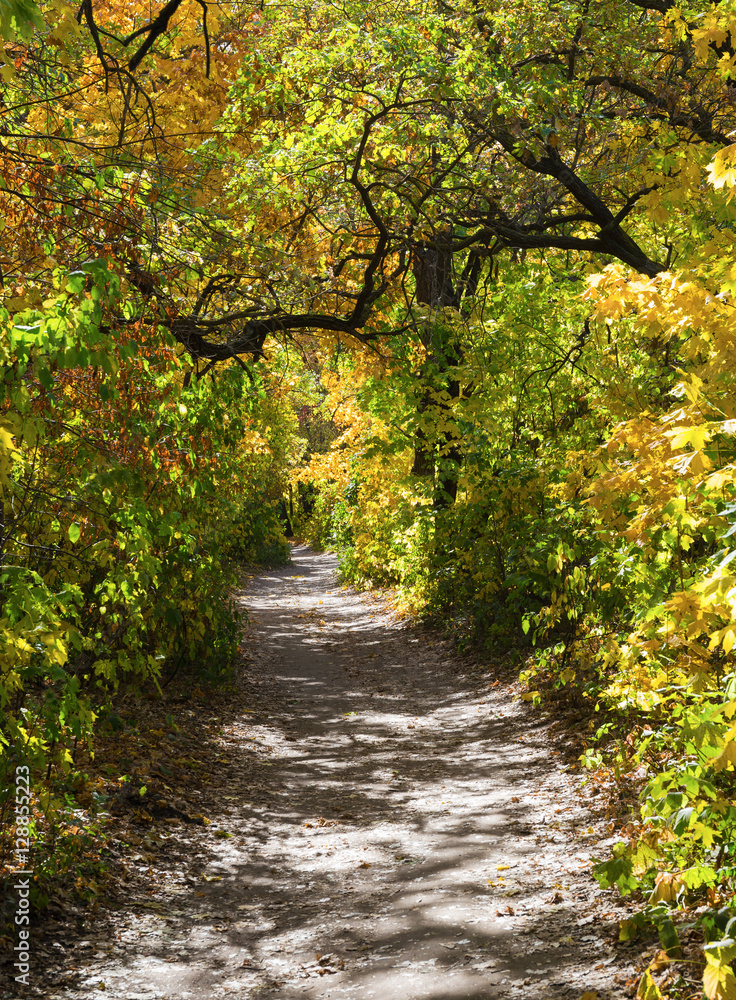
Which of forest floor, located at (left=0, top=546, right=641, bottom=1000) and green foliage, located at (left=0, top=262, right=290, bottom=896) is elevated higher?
green foliage, located at (left=0, top=262, right=290, bottom=896)

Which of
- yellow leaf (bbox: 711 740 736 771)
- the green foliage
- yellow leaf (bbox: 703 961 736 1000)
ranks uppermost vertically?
the green foliage

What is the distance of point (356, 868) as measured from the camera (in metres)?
5.30

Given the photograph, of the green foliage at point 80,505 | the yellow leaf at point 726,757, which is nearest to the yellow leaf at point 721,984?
the yellow leaf at point 726,757

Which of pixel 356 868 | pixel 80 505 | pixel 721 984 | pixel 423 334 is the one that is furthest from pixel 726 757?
pixel 423 334

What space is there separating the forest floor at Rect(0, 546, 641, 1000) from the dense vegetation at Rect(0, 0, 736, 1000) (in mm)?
512

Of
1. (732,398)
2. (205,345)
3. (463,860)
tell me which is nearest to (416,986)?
(463,860)

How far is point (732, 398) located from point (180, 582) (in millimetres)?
5955

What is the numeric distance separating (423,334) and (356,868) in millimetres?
7325

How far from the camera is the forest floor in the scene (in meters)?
3.88

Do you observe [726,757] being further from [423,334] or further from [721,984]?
[423,334]

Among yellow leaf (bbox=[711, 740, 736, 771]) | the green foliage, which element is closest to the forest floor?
the green foliage

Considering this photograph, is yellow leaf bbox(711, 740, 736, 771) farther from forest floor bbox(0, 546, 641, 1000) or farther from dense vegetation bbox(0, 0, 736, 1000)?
forest floor bbox(0, 546, 641, 1000)

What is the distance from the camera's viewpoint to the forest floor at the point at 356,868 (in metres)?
3.88

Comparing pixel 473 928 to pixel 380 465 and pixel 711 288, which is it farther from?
pixel 380 465
